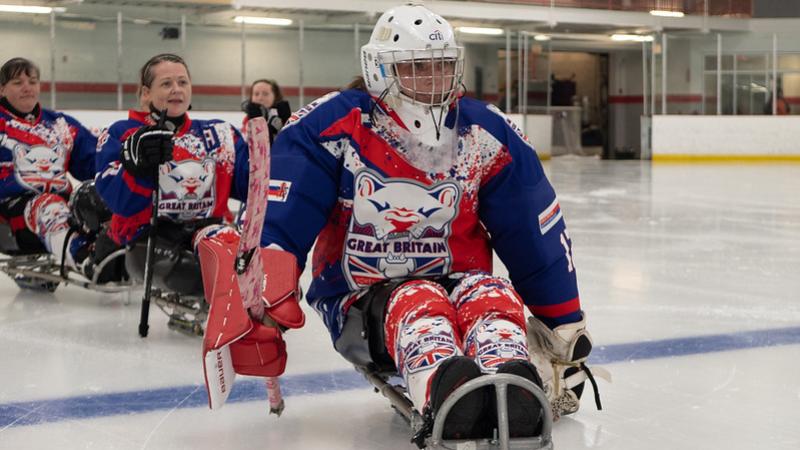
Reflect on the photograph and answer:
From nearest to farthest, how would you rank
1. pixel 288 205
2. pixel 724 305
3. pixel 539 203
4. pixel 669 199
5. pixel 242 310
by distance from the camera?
pixel 242 310 → pixel 288 205 → pixel 539 203 → pixel 724 305 → pixel 669 199

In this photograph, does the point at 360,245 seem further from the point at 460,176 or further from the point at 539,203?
the point at 539,203

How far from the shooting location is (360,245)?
7.22 ft

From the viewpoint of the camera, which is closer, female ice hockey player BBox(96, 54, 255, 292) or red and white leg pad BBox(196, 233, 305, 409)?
red and white leg pad BBox(196, 233, 305, 409)

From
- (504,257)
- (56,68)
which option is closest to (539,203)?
(504,257)

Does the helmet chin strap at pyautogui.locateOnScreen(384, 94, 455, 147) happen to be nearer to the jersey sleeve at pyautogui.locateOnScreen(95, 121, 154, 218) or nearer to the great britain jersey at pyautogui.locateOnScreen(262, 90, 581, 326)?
the great britain jersey at pyautogui.locateOnScreen(262, 90, 581, 326)

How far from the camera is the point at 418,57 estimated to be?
2.11 meters

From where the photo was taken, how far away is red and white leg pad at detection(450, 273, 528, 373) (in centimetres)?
184

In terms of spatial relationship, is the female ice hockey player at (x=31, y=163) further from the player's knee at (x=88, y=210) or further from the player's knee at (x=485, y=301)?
the player's knee at (x=485, y=301)

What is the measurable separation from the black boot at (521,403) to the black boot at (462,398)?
33 mm

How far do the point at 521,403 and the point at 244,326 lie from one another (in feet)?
1.62

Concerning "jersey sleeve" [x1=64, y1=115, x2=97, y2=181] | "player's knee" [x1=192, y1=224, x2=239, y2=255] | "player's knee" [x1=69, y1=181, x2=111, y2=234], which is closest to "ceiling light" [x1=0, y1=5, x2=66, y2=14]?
"jersey sleeve" [x1=64, y1=115, x2=97, y2=181]

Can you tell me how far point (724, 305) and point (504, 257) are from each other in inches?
72.0

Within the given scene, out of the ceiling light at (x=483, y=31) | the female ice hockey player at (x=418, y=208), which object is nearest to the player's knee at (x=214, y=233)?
the female ice hockey player at (x=418, y=208)

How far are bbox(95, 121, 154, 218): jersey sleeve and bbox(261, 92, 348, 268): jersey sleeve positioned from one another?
4.65 ft
